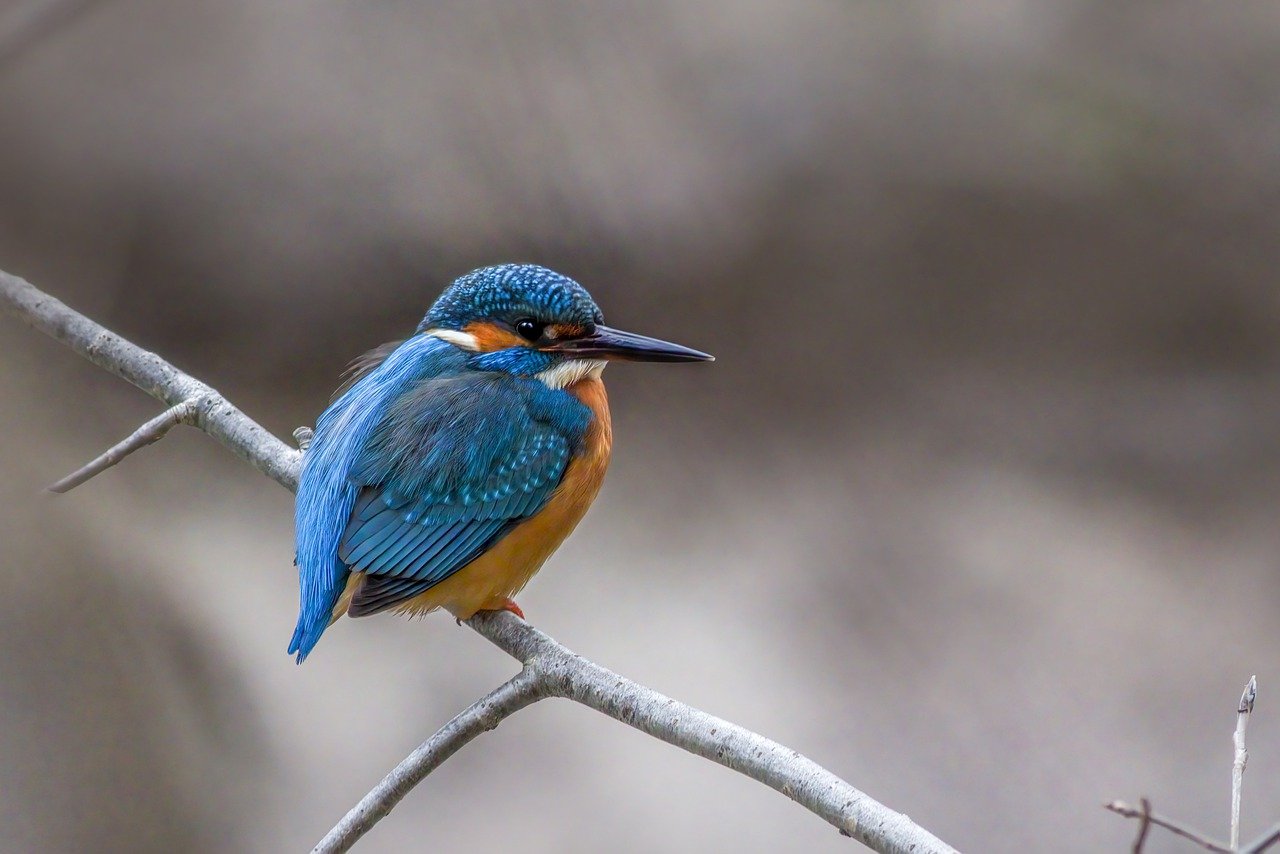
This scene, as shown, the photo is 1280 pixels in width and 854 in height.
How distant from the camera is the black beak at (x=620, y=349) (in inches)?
82.9

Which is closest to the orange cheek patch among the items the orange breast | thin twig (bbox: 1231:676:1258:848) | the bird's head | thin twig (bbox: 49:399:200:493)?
the bird's head

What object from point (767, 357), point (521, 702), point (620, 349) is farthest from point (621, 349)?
point (767, 357)

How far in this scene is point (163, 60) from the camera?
11.6ft

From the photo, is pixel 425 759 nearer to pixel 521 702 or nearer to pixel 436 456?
pixel 521 702

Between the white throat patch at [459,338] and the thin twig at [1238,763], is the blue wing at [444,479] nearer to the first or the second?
the white throat patch at [459,338]

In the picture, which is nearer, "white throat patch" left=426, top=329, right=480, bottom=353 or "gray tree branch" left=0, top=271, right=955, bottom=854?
"gray tree branch" left=0, top=271, right=955, bottom=854

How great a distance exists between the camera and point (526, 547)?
6.79 feet

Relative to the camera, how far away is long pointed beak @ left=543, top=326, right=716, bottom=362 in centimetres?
211

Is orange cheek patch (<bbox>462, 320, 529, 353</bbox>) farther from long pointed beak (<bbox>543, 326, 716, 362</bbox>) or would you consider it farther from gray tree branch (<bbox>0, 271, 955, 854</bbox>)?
gray tree branch (<bbox>0, 271, 955, 854</bbox>)

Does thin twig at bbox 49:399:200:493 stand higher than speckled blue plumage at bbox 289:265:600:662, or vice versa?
speckled blue plumage at bbox 289:265:600:662

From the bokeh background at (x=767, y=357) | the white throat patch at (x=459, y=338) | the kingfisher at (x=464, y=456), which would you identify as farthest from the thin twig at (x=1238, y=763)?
the bokeh background at (x=767, y=357)

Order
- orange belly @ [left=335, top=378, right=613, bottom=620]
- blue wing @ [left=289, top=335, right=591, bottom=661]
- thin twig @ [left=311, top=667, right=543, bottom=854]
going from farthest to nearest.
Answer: orange belly @ [left=335, top=378, right=613, bottom=620] → blue wing @ [left=289, top=335, right=591, bottom=661] → thin twig @ [left=311, top=667, right=543, bottom=854]

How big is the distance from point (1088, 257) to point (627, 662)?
2.32 metres

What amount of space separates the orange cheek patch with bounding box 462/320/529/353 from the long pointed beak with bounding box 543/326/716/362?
2.5 inches
